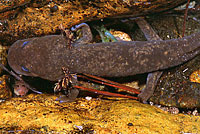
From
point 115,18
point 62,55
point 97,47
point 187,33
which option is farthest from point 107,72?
point 187,33

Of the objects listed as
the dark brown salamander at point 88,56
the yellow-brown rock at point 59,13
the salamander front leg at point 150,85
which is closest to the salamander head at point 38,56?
the dark brown salamander at point 88,56

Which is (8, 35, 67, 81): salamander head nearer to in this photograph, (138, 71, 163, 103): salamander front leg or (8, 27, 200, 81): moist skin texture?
(8, 27, 200, 81): moist skin texture

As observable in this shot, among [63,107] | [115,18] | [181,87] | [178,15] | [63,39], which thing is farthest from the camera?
[178,15]

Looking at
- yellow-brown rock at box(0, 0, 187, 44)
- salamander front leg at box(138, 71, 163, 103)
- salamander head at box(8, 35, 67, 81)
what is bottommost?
salamander front leg at box(138, 71, 163, 103)

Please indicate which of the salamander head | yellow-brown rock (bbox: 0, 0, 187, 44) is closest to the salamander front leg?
yellow-brown rock (bbox: 0, 0, 187, 44)

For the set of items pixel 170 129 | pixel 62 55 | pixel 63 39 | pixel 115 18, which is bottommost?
pixel 170 129

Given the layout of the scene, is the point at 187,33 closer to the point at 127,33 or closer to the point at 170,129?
the point at 127,33

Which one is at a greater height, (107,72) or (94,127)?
(107,72)

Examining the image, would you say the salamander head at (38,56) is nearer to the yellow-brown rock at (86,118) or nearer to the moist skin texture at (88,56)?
the moist skin texture at (88,56)
